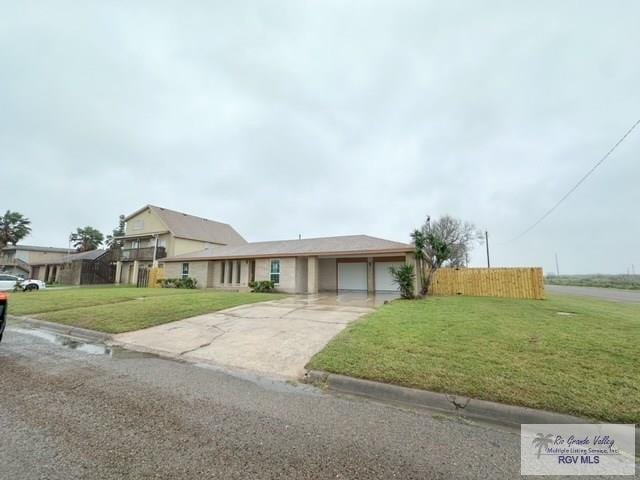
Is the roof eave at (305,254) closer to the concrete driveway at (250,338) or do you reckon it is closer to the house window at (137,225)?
the concrete driveway at (250,338)

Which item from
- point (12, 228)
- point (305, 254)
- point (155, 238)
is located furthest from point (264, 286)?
point (12, 228)

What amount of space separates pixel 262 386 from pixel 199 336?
3.56 m

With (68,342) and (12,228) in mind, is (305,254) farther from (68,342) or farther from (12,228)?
(12,228)

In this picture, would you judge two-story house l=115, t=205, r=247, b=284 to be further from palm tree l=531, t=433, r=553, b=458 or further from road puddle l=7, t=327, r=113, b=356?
palm tree l=531, t=433, r=553, b=458

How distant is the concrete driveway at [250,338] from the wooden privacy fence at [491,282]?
31.5ft

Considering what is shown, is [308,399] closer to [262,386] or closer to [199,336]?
[262,386]

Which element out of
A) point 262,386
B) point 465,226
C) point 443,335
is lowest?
point 262,386

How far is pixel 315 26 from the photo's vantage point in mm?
9711

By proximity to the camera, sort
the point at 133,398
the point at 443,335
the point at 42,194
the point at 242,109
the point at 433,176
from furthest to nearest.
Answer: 1. the point at 42,194
2. the point at 433,176
3. the point at 242,109
4. the point at 443,335
5. the point at 133,398

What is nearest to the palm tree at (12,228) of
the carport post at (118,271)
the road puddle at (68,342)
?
the carport post at (118,271)

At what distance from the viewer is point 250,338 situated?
6488 mm

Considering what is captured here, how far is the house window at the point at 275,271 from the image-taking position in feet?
60.6

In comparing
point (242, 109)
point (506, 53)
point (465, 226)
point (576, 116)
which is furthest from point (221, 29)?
point (465, 226)

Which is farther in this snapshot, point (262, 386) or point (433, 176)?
point (433, 176)
